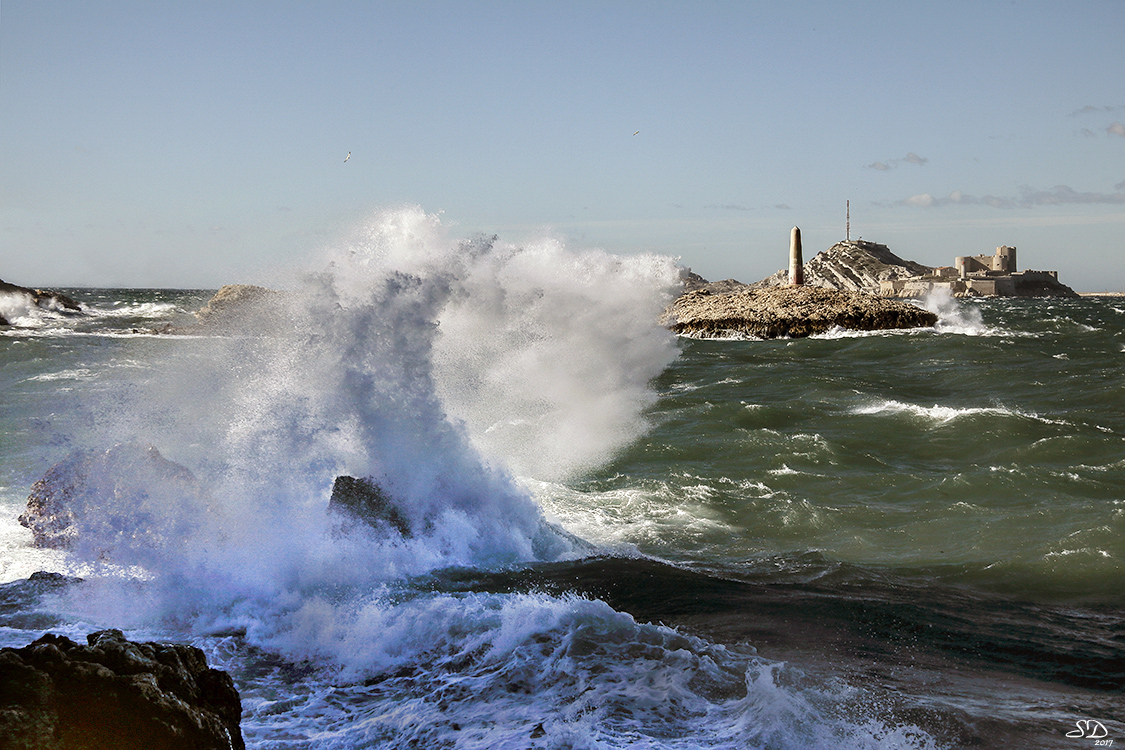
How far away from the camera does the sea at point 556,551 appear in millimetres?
5398

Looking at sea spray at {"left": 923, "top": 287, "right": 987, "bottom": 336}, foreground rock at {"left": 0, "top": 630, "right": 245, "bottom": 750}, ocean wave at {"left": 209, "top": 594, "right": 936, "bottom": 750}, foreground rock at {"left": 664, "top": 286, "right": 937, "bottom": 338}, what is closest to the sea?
ocean wave at {"left": 209, "top": 594, "right": 936, "bottom": 750}

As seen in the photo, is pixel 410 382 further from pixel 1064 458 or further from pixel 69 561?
pixel 1064 458

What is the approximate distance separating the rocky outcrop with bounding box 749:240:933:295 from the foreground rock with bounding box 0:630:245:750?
5396 inches

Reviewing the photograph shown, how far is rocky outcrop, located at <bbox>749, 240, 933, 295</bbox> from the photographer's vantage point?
139000 mm

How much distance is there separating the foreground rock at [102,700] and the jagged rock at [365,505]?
15.6 ft

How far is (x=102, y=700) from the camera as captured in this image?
354 cm

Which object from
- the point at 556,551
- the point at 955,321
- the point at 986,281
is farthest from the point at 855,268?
the point at 556,551

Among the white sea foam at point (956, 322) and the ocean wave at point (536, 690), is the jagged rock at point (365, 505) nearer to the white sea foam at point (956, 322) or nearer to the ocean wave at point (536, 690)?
the ocean wave at point (536, 690)

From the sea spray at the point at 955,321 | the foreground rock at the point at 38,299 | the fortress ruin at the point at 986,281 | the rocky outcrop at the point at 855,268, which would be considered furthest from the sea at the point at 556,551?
the rocky outcrop at the point at 855,268

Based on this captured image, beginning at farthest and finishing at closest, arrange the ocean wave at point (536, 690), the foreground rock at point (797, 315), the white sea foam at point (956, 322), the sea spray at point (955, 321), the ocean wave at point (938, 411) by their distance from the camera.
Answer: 1. the foreground rock at point (797, 315)
2. the sea spray at point (955, 321)
3. the white sea foam at point (956, 322)
4. the ocean wave at point (938, 411)
5. the ocean wave at point (536, 690)

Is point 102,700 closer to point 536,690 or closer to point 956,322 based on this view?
point 536,690

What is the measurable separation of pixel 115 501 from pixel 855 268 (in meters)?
149

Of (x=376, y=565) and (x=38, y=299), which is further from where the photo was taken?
(x=38, y=299)

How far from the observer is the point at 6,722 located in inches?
129
